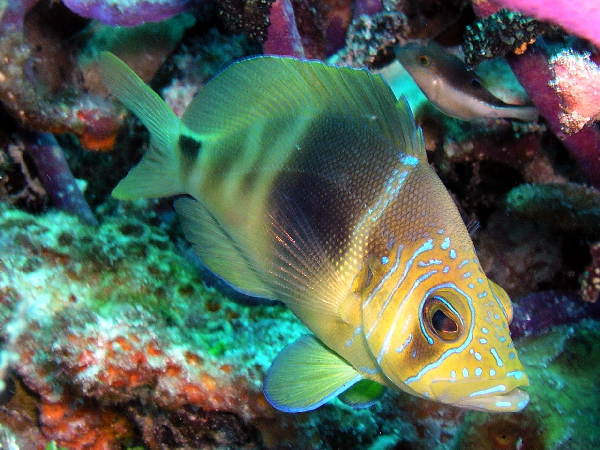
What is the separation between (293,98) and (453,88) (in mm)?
1560

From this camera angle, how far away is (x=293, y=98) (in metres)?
2.15

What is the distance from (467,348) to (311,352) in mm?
733

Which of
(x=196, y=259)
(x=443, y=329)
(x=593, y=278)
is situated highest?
(x=443, y=329)

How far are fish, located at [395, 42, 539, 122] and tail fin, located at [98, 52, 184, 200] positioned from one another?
1.82 m

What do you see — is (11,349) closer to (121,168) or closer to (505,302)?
(121,168)

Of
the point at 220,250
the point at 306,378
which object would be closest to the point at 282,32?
the point at 220,250

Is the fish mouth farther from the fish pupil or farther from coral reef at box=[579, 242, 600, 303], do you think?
coral reef at box=[579, 242, 600, 303]

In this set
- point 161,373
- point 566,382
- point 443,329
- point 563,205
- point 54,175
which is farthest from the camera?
point 54,175

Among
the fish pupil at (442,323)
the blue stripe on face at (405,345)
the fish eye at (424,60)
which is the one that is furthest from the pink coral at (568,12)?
the fish eye at (424,60)

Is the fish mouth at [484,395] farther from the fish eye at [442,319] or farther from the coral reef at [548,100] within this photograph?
the coral reef at [548,100]

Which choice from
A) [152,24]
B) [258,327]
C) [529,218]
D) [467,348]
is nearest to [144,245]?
[258,327]

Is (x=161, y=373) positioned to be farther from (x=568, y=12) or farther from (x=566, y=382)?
(x=568, y=12)

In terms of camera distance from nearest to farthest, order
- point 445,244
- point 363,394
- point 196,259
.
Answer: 1. point 445,244
2. point 363,394
3. point 196,259

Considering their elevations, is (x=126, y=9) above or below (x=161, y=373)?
above
